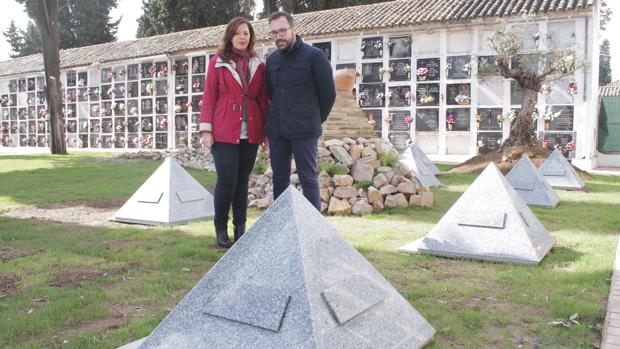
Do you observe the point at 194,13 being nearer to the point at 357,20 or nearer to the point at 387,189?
the point at 357,20

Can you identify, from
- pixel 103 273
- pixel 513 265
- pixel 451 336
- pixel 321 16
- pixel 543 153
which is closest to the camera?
pixel 451 336

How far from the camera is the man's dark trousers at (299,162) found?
371cm

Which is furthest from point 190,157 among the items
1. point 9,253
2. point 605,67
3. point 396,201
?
point 605,67

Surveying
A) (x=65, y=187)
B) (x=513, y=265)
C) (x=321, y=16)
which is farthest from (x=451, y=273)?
(x=321, y=16)

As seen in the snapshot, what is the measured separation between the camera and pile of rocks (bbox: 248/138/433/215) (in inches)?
250

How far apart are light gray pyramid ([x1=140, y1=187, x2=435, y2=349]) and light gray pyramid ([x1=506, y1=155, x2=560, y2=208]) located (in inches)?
210

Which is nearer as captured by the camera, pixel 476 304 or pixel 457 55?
pixel 476 304

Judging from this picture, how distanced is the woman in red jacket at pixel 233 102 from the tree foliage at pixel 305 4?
21.3m

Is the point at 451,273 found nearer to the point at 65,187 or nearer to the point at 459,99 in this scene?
the point at 65,187

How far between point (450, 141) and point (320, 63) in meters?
12.0

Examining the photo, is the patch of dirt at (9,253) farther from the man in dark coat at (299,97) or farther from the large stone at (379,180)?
the large stone at (379,180)

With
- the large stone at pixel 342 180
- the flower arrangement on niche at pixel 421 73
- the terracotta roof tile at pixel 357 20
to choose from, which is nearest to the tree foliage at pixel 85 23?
the terracotta roof tile at pixel 357 20

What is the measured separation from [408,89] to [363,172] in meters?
9.48

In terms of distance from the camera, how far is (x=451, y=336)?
2.49m
